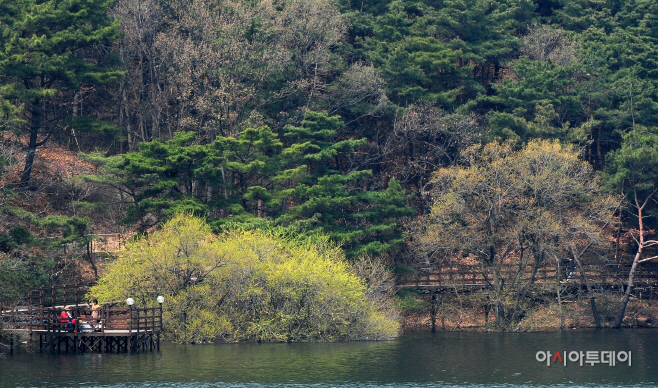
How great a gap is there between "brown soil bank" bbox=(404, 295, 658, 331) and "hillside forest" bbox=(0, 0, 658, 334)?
0.81 meters

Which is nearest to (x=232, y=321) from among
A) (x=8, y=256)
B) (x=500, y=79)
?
(x=8, y=256)

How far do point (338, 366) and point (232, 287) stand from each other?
28.5 ft

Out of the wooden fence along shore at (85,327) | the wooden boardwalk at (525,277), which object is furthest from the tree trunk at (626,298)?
the wooden fence along shore at (85,327)

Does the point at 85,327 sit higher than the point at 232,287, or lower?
lower

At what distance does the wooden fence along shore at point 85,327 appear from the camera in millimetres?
37812

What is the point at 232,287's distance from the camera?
4128cm

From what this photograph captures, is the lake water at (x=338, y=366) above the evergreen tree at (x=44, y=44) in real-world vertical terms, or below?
below

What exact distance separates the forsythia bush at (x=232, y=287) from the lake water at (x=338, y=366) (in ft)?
4.03

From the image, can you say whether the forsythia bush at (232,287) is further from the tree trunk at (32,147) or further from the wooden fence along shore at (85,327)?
the tree trunk at (32,147)

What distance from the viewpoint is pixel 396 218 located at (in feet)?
178

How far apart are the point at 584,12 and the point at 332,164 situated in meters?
21.2

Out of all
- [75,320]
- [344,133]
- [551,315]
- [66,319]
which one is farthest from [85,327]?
[344,133]

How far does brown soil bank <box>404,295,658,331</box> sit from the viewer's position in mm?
51188

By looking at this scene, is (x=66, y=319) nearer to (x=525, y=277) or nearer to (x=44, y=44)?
(x=44, y=44)
